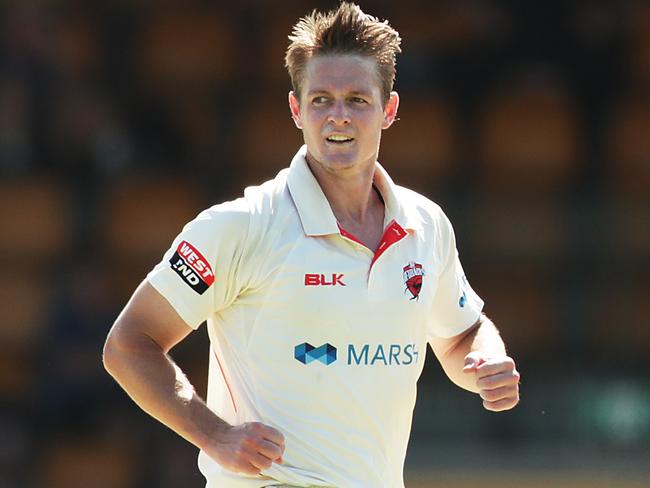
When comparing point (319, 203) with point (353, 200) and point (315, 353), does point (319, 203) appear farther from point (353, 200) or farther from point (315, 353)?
point (315, 353)

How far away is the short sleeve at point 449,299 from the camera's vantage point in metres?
3.76

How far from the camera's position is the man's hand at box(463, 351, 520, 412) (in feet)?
11.0

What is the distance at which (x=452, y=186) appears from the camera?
27.6 ft

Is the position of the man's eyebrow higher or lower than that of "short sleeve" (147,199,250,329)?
higher

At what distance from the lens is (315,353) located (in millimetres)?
3361

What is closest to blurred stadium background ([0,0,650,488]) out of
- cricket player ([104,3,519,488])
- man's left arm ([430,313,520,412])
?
man's left arm ([430,313,520,412])

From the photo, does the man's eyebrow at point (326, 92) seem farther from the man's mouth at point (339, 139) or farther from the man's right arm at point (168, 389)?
the man's right arm at point (168, 389)

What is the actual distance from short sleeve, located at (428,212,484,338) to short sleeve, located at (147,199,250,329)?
0.67 m

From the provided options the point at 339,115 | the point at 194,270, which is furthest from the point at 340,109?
the point at 194,270

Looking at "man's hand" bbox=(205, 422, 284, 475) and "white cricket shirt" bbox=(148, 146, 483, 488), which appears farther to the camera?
"white cricket shirt" bbox=(148, 146, 483, 488)

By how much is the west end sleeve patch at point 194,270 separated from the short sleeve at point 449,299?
0.74 m

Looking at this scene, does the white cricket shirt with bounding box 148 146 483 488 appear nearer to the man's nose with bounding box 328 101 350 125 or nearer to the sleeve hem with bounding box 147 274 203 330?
the sleeve hem with bounding box 147 274 203 330

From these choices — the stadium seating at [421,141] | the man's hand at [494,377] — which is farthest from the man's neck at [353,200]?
the stadium seating at [421,141]

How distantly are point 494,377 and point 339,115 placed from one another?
30.6 inches
